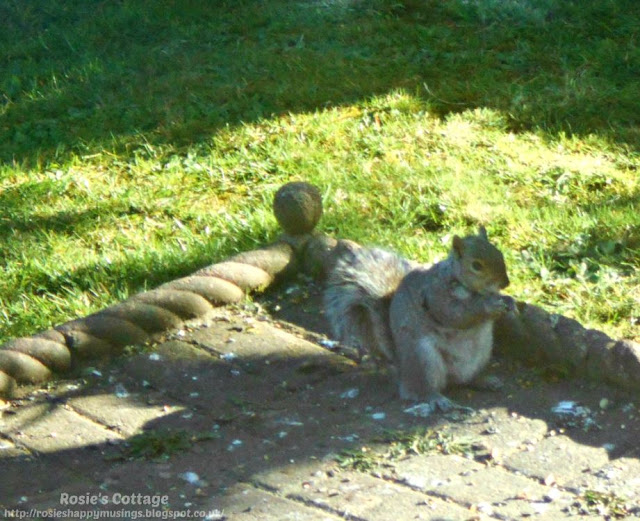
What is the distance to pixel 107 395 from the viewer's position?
428 centimetres

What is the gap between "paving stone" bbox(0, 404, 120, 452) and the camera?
12.9 feet

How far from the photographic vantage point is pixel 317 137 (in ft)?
22.3

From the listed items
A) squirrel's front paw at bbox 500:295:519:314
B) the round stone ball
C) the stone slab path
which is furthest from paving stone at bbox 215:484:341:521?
the round stone ball

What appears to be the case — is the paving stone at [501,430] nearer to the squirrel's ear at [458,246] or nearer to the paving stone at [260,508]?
the squirrel's ear at [458,246]

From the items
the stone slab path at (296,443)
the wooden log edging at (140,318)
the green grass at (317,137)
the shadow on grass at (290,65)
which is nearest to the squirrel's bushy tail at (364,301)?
the stone slab path at (296,443)

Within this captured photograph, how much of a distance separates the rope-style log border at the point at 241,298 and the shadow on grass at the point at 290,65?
1.91 meters

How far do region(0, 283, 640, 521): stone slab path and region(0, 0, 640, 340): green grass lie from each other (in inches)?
27.7

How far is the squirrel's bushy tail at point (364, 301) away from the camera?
167 inches

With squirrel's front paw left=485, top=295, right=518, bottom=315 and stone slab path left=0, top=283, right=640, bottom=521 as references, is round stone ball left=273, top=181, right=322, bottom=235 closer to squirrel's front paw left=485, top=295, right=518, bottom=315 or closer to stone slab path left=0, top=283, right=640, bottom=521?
stone slab path left=0, top=283, right=640, bottom=521

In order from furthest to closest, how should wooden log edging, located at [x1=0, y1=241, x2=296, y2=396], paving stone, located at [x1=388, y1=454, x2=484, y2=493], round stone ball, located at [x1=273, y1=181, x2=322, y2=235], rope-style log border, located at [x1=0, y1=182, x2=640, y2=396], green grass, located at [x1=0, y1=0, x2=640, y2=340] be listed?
green grass, located at [x1=0, y1=0, x2=640, y2=340] → round stone ball, located at [x1=273, y1=181, x2=322, y2=235] → wooden log edging, located at [x1=0, y1=241, x2=296, y2=396] → rope-style log border, located at [x1=0, y1=182, x2=640, y2=396] → paving stone, located at [x1=388, y1=454, x2=484, y2=493]

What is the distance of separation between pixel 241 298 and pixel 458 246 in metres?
1.33

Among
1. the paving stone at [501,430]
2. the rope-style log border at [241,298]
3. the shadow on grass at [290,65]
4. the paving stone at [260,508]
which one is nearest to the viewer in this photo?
the paving stone at [260,508]

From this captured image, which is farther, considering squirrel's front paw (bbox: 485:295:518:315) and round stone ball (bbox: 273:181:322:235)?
round stone ball (bbox: 273:181:322:235)

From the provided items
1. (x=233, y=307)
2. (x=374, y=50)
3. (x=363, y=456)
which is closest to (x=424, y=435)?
(x=363, y=456)
